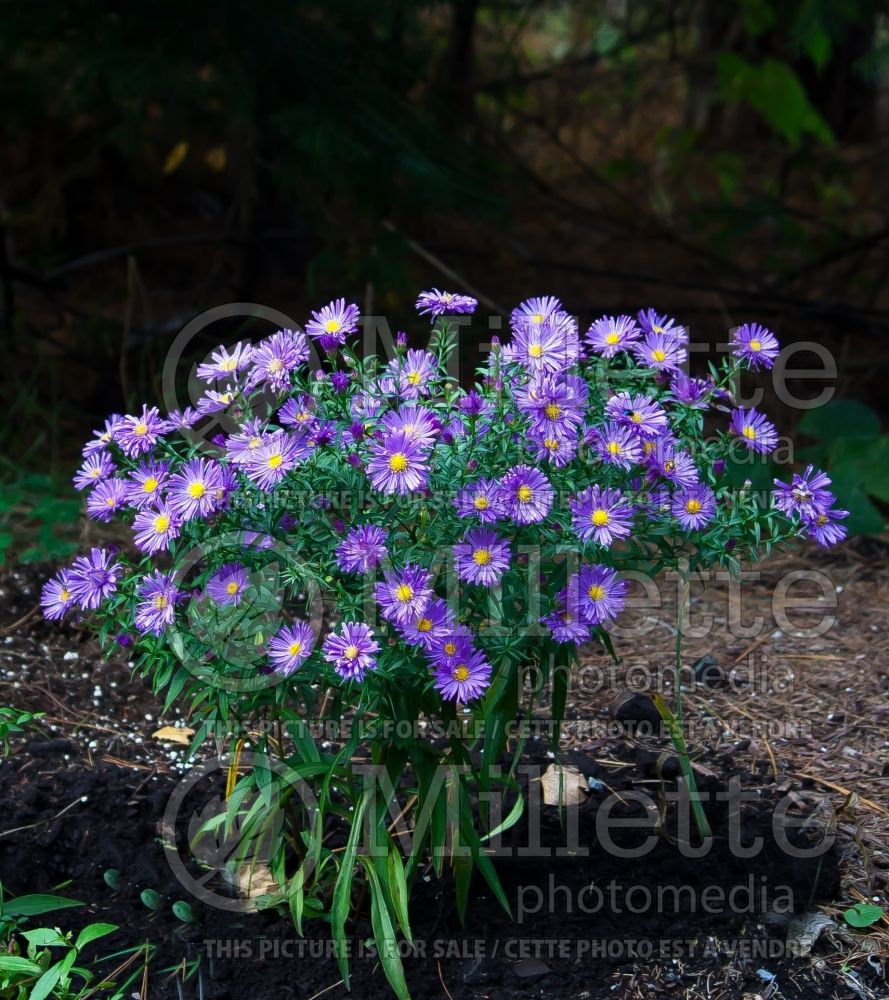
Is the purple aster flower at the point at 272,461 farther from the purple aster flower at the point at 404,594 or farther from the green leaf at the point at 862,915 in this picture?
the green leaf at the point at 862,915

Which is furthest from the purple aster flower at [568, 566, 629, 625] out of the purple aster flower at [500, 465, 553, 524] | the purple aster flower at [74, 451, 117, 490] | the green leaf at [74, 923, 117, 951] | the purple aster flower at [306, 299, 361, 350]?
the green leaf at [74, 923, 117, 951]

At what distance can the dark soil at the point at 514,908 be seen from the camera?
68.9 inches

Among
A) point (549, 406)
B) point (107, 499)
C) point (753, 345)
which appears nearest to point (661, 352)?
point (753, 345)

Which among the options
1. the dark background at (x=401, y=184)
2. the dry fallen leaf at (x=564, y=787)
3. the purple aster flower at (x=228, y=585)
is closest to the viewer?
the purple aster flower at (x=228, y=585)

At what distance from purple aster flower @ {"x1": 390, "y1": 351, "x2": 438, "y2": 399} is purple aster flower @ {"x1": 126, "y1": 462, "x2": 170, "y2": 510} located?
349mm

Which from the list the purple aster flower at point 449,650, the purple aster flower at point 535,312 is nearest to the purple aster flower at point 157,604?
the purple aster flower at point 449,650

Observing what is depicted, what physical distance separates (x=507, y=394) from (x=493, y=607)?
0.29 meters

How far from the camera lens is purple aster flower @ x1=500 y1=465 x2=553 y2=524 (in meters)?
1.51

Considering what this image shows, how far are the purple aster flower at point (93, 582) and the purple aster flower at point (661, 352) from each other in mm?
807

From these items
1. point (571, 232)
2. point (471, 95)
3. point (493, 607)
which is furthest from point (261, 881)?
point (571, 232)

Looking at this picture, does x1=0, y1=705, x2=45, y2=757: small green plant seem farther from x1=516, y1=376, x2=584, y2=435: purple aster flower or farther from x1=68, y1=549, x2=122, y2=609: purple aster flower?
x1=516, y1=376, x2=584, y2=435: purple aster flower

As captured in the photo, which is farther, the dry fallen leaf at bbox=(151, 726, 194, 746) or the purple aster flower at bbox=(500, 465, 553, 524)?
the dry fallen leaf at bbox=(151, 726, 194, 746)

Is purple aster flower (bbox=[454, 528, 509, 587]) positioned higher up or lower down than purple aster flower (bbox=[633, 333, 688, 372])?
lower down

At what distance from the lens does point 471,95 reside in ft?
14.8
